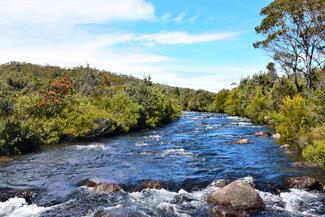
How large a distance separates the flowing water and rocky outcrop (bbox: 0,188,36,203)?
0.33 m

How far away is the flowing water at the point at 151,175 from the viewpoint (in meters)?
14.1

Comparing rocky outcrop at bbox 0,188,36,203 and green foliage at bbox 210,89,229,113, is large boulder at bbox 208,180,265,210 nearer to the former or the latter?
rocky outcrop at bbox 0,188,36,203

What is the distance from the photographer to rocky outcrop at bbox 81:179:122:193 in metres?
16.2

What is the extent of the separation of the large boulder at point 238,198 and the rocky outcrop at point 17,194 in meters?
7.71

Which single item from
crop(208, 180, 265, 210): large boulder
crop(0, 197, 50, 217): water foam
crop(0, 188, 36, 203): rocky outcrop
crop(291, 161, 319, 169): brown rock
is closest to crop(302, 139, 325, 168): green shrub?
crop(291, 161, 319, 169): brown rock

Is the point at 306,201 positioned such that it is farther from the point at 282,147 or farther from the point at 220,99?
A: the point at 220,99

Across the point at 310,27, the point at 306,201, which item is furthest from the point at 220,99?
the point at 306,201

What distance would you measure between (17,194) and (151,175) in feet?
22.2

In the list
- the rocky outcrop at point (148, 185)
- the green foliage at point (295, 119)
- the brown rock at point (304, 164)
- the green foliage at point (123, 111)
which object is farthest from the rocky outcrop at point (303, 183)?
the green foliage at point (123, 111)

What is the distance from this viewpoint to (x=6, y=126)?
25.0 meters

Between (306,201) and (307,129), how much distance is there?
410 inches

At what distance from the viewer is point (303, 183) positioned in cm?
1683

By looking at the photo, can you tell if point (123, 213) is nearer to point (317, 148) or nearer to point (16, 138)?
point (317, 148)

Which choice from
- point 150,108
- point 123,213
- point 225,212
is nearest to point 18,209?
point 123,213
